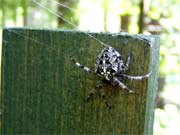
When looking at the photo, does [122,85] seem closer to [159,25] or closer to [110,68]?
[110,68]

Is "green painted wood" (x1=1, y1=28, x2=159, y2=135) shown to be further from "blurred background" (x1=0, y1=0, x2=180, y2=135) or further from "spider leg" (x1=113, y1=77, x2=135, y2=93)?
"blurred background" (x1=0, y1=0, x2=180, y2=135)

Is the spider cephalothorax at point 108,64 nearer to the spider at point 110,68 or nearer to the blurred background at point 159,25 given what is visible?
the spider at point 110,68

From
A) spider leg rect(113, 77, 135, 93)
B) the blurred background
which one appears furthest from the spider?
the blurred background

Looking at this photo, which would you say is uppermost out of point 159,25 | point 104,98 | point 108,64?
point 159,25

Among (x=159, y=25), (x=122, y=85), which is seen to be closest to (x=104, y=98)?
(x=122, y=85)

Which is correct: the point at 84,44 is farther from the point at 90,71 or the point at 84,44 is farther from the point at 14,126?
the point at 14,126

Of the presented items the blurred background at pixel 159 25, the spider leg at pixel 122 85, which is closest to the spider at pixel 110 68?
the spider leg at pixel 122 85
